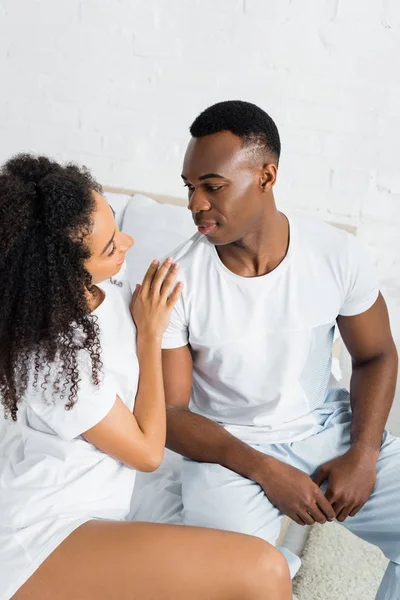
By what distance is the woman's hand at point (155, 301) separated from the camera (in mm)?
1306

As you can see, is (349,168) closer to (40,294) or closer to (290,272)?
(290,272)

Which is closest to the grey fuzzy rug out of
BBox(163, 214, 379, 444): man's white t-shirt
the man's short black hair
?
BBox(163, 214, 379, 444): man's white t-shirt

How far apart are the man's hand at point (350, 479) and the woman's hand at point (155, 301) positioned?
444 mm

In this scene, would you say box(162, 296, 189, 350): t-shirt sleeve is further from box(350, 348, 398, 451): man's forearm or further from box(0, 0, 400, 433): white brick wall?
box(0, 0, 400, 433): white brick wall

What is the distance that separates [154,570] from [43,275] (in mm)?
478

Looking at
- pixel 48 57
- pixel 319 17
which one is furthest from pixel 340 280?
pixel 48 57

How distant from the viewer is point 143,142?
223 cm

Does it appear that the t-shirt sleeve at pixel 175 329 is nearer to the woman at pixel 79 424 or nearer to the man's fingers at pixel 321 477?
the woman at pixel 79 424

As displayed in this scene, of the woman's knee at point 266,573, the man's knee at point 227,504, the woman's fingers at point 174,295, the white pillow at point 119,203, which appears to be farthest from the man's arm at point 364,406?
the white pillow at point 119,203

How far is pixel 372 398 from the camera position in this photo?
4.93 ft

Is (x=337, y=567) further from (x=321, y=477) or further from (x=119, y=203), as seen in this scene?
(x=119, y=203)

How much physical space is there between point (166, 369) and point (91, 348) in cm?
28

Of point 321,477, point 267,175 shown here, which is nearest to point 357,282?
point 267,175

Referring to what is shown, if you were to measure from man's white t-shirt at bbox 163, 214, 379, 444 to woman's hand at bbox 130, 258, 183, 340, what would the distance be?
11cm
